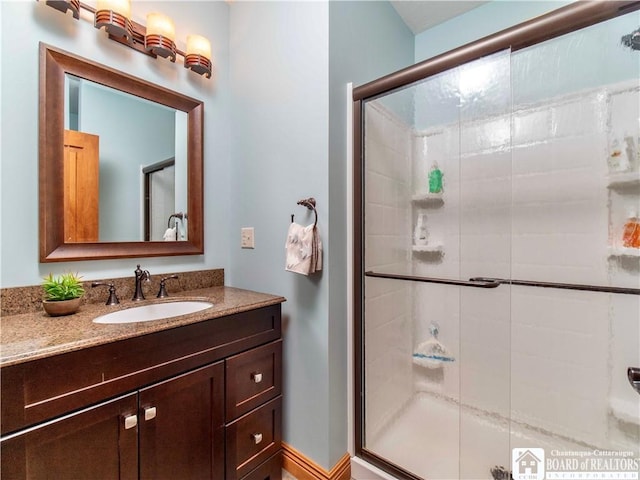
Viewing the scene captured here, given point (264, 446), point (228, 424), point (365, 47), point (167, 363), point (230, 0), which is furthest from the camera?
point (230, 0)

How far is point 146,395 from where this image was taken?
91 centimetres

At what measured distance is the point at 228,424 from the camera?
44.6 inches

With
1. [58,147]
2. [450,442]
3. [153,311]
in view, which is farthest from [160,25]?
[450,442]

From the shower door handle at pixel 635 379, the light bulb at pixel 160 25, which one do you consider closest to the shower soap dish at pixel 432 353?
the shower door handle at pixel 635 379

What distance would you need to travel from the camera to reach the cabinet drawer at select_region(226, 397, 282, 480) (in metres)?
1.15

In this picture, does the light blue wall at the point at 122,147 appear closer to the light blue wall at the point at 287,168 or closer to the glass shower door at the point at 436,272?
the light blue wall at the point at 287,168

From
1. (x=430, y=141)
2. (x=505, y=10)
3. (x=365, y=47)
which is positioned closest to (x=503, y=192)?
(x=430, y=141)

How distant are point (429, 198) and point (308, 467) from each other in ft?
4.90

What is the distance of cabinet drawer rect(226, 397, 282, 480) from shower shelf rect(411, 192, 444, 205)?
126 cm

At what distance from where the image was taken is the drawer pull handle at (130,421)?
87 cm

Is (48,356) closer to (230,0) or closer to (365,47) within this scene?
(365,47)

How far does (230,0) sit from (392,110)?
117 centimetres

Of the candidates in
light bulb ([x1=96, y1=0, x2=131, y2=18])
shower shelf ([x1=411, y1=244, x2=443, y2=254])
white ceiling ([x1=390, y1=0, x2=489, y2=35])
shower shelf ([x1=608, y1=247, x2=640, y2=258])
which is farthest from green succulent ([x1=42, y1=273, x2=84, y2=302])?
shower shelf ([x1=608, y1=247, x2=640, y2=258])

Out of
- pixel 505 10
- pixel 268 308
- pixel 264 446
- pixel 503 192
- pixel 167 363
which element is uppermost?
pixel 505 10
